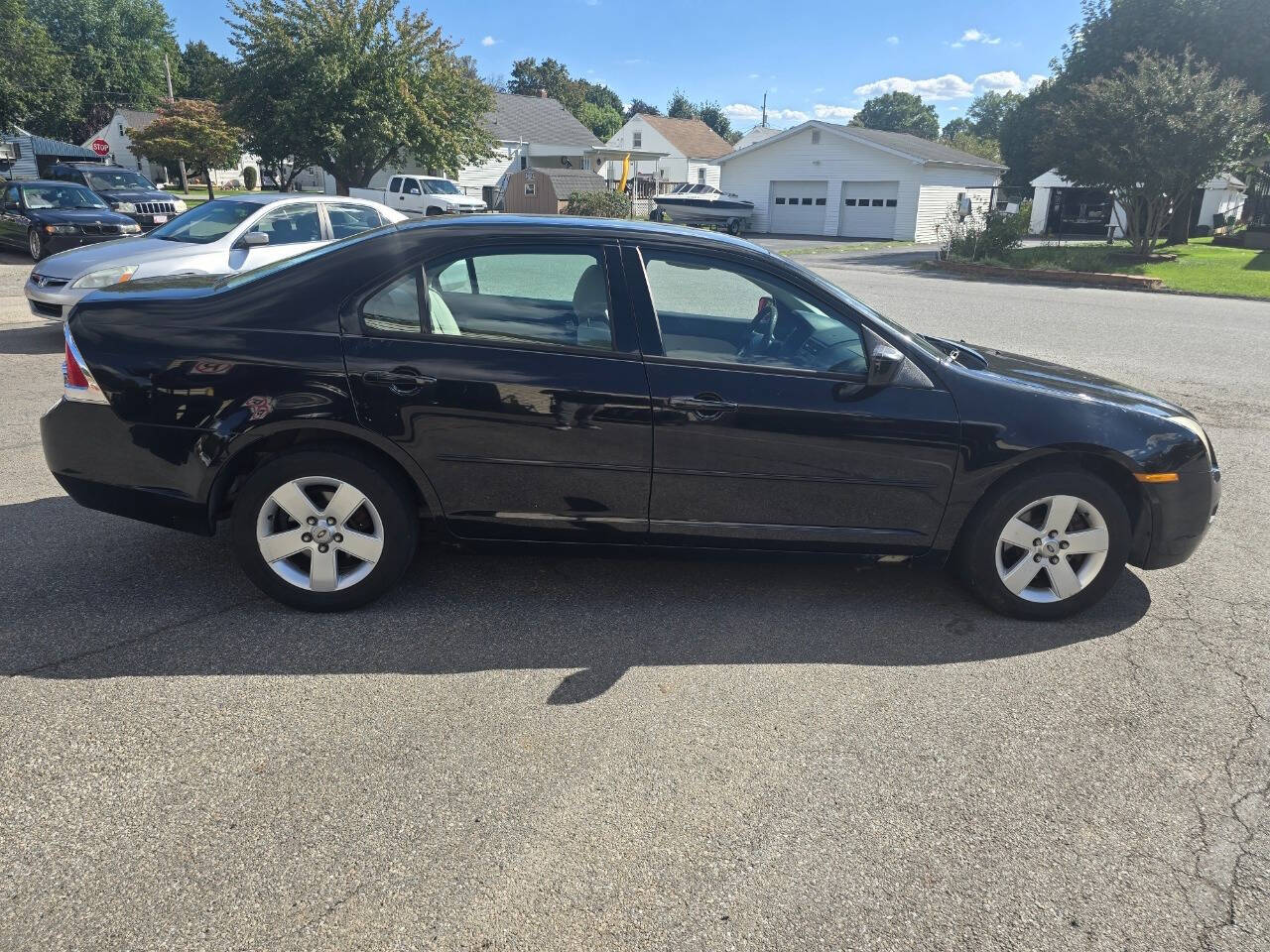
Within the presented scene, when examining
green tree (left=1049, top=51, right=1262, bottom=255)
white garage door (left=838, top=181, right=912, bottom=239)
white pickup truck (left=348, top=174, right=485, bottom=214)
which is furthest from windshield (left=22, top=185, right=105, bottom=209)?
white garage door (left=838, top=181, right=912, bottom=239)

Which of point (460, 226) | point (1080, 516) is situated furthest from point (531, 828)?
point (1080, 516)

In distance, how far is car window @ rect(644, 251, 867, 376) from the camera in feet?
12.8

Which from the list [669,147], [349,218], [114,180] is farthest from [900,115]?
[349,218]

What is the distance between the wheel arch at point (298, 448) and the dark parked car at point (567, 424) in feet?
0.03

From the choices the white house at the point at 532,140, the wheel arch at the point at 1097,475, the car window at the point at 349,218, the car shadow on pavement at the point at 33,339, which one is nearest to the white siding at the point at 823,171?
the white house at the point at 532,140

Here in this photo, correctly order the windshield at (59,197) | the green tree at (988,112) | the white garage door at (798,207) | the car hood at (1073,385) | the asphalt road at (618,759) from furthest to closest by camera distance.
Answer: the green tree at (988,112)
the white garage door at (798,207)
the windshield at (59,197)
the car hood at (1073,385)
the asphalt road at (618,759)

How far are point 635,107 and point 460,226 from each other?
134 m

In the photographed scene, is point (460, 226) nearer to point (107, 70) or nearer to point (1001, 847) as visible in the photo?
point (1001, 847)

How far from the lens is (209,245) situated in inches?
371

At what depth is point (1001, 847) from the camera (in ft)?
8.93

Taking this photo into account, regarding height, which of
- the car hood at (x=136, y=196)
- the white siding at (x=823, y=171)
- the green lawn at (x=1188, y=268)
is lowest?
the green lawn at (x=1188, y=268)

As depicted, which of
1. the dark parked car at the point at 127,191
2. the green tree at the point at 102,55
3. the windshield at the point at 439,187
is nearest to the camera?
the dark parked car at the point at 127,191

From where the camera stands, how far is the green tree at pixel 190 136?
4681 cm

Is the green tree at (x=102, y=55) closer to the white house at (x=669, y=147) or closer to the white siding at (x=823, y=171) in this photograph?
the white house at (x=669, y=147)
